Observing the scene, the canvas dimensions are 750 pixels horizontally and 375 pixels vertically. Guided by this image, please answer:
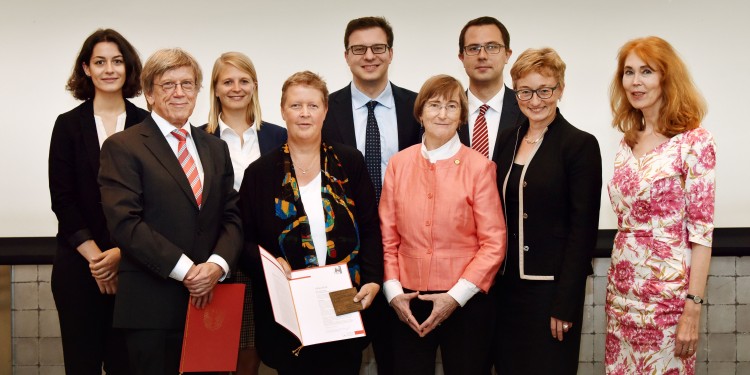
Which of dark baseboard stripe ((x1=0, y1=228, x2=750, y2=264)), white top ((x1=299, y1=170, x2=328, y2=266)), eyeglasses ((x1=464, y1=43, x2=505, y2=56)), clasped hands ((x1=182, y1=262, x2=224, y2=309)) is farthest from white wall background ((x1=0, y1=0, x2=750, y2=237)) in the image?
clasped hands ((x1=182, y1=262, x2=224, y2=309))

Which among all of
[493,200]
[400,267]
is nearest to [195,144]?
[400,267]

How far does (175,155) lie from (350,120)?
1007 mm

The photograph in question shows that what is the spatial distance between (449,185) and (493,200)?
7.0 inches

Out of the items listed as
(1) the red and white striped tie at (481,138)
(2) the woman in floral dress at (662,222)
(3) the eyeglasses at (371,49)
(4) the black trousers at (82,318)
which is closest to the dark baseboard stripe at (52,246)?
(4) the black trousers at (82,318)

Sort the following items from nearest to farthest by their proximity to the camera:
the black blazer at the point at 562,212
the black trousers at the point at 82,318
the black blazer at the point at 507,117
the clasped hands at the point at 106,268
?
the black blazer at the point at 562,212, the clasped hands at the point at 106,268, the black trousers at the point at 82,318, the black blazer at the point at 507,117

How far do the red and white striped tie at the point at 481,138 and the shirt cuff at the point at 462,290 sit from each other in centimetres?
78

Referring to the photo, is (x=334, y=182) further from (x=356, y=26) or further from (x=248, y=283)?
(x=356, y=26)

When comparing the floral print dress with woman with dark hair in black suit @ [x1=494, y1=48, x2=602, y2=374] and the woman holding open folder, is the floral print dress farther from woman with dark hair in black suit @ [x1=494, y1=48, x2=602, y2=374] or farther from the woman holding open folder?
the woman holding open folder

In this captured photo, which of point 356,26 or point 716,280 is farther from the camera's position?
point 716,280

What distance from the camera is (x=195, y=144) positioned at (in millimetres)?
2809

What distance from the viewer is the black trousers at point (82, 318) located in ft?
10.3

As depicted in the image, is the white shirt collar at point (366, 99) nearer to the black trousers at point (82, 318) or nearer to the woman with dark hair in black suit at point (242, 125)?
the woman with dark hair in black suit at point (242, 125)

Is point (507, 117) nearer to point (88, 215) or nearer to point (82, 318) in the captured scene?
point (88, 215)

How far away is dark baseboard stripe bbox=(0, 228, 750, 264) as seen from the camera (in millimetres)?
3898
